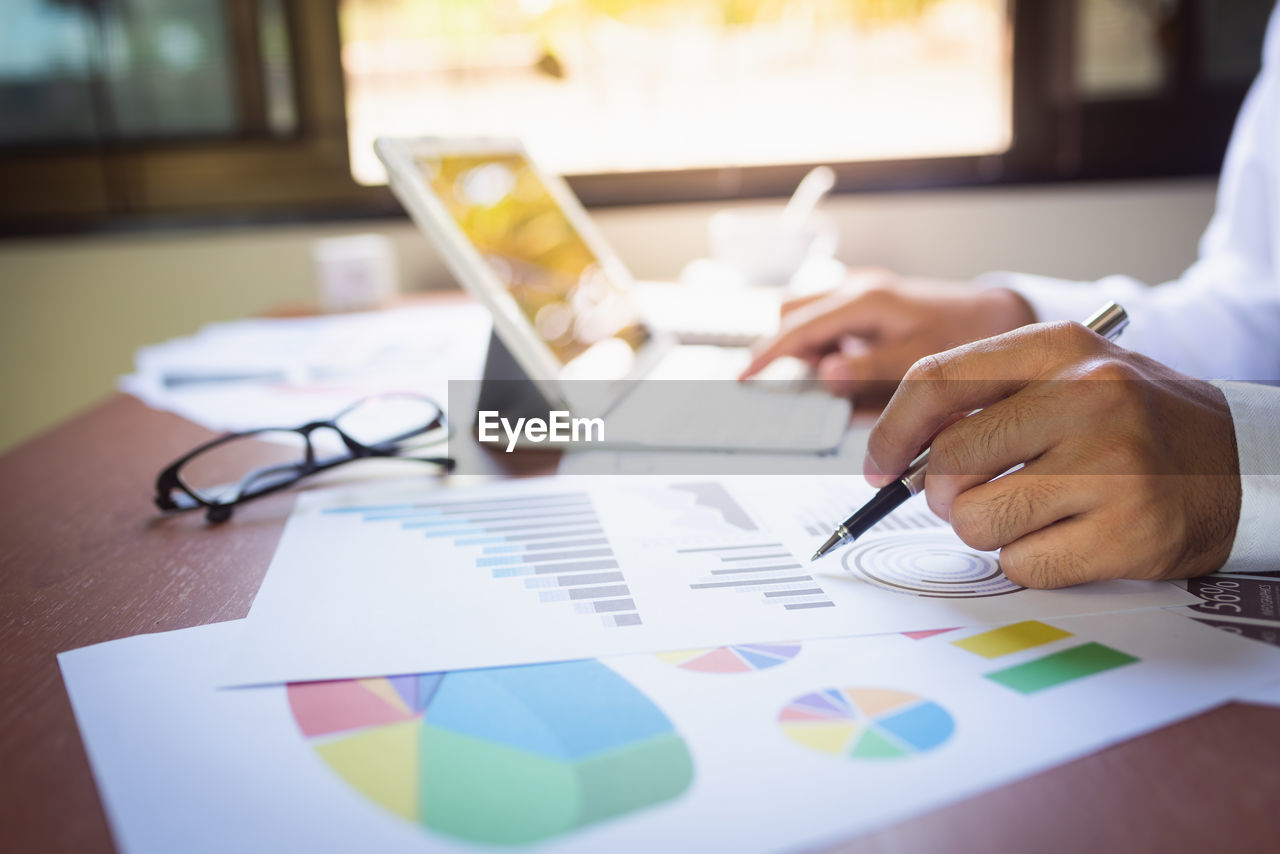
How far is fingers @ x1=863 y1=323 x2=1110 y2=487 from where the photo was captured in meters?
0.48

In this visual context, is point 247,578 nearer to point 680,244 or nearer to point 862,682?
point 862,682

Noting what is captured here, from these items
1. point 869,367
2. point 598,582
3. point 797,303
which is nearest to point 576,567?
point 598,582

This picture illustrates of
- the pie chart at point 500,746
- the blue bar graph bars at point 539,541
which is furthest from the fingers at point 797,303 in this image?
the pie chart at point 500,746

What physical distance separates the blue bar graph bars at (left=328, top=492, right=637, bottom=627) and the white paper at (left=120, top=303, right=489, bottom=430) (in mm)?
184

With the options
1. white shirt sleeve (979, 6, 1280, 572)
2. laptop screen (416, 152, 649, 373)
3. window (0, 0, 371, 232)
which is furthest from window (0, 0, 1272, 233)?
laptop screen (416, 152, 649, 373)

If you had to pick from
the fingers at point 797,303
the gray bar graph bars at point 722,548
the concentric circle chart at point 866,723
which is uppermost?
the fingers at point 797,303

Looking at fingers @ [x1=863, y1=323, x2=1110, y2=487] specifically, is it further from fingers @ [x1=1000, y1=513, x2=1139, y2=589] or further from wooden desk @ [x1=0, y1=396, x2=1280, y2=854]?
wooden desk @ [x1=0, y1=396, x2=1280, y2=854]

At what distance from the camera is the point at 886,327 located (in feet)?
2.88

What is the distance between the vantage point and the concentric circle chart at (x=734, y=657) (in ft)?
1.26

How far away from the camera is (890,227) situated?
1774 mm

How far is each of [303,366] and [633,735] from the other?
2.64 ft

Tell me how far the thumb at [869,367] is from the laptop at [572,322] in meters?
0.02

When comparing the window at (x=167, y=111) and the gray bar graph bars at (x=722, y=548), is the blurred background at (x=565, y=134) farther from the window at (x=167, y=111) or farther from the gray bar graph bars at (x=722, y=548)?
the gray bar graph bars at (x=722, y=548)

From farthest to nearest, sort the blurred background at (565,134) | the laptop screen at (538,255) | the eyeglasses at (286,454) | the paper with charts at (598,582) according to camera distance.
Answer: the blurred background at (565,134) → the laptop screen at (538,255) → the eyeglasses at (286,454) → the paper with charts at (598,582)
